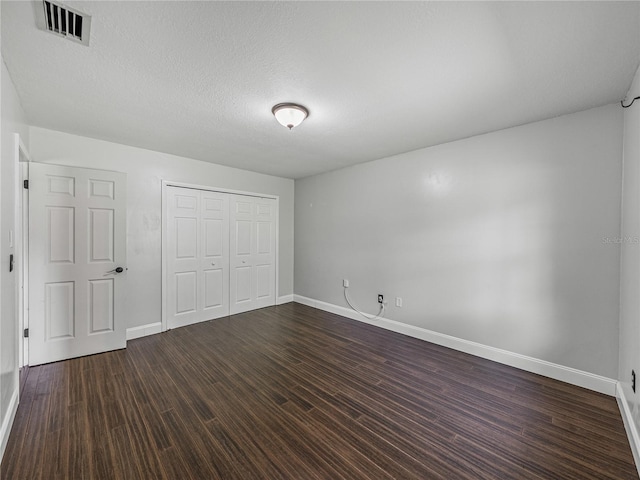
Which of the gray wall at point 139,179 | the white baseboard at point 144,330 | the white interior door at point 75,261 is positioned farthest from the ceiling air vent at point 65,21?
the white baseboard at point 144,330

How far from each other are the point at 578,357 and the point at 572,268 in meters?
0.81

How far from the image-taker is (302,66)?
5.93ft

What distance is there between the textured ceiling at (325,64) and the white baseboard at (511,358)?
2368 millimetres

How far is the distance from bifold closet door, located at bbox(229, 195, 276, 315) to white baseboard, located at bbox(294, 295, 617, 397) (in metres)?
1.92

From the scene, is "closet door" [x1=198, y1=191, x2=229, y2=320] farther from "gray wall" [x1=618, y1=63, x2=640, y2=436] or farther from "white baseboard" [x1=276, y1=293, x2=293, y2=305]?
"gray wall" [x1=618, y1=63, x2=640, y2=436]

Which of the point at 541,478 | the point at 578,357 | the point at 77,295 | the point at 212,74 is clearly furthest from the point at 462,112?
the point at 77,295

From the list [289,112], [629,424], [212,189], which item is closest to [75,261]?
[212,189]

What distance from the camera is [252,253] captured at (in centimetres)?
480

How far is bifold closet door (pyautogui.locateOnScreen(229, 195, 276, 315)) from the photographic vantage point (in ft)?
14.9

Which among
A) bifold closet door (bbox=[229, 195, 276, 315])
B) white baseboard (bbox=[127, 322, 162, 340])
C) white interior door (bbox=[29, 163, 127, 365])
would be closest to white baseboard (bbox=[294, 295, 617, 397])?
bifold closet door (bbox=[229, 195, 276, 315])

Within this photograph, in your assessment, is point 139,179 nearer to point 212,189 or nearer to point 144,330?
point 212,189

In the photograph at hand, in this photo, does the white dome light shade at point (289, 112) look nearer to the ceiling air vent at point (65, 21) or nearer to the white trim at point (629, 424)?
the ceiling air vent at point (65, 21)

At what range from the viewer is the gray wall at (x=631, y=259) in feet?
5.80

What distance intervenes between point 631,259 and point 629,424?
1136mm
